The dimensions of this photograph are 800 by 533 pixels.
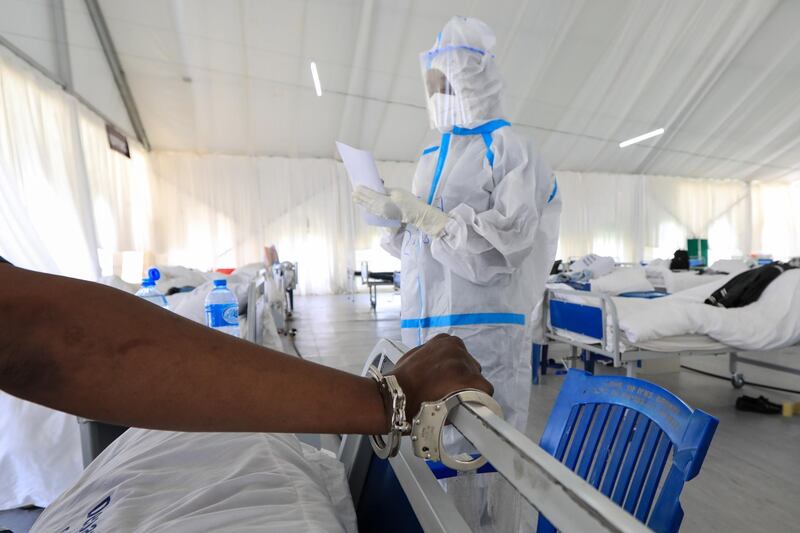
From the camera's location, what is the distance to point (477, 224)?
4.52 feet

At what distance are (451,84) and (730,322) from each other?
2214mm

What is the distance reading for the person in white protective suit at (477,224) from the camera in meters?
1.40

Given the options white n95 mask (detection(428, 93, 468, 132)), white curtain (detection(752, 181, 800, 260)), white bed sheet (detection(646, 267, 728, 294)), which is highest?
white curtain (detection(752, 181, 800, 260))

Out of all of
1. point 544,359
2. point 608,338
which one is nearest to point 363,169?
point 608,338

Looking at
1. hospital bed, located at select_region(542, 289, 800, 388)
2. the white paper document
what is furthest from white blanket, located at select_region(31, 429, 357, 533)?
hospital bed, located at select_region(542, 289, 800, 388)

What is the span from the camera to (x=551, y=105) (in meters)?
8.79

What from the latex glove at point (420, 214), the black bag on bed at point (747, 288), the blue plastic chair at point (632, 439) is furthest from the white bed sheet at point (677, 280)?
the blue plastic chair at point (632, 439)

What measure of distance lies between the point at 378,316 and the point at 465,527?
6265 millimetres

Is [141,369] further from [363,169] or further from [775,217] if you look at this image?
[775,217]

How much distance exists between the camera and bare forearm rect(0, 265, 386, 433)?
0.32m

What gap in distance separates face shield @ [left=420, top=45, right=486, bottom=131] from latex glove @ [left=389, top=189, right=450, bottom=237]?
35 cm

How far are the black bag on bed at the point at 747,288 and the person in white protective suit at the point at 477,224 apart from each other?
80.8 inches

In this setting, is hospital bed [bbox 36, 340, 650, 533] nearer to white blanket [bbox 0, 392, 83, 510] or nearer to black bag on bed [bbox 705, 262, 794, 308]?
white blanket [bbox 0, 392, 83, 510]

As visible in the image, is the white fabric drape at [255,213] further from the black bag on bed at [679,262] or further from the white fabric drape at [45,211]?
the black bag on bed at [679,262]
